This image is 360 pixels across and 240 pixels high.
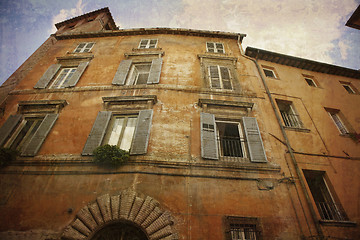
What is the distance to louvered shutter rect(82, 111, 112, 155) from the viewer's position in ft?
19.1

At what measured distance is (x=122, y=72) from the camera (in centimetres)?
846

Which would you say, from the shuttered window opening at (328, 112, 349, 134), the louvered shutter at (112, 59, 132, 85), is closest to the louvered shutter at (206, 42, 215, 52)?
the louvered shutter at (112, 59, 132, 85)

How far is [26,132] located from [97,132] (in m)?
2.93

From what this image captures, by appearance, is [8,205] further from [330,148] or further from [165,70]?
[330,148]

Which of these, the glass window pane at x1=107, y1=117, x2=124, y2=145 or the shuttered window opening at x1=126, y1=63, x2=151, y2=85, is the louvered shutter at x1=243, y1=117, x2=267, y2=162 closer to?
the glass window pane at x1=107, y1=117, x2=124, y2=145

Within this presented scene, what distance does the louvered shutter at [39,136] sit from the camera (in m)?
5.90

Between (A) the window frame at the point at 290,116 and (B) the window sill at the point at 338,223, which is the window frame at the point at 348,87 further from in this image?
(B) the window sill at the point at 338,223

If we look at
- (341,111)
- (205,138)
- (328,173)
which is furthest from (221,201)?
(341,111)

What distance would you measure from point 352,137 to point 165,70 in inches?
321

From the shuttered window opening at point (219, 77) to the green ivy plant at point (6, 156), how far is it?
7492mm

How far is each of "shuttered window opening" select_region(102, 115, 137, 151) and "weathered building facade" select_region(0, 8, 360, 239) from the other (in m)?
0.04

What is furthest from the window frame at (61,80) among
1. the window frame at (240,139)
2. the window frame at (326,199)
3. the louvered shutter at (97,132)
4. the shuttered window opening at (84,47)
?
the window frame at (326,199)

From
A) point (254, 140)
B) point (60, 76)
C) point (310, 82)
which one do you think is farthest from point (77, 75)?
point (310, 82)

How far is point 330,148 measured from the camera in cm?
668
